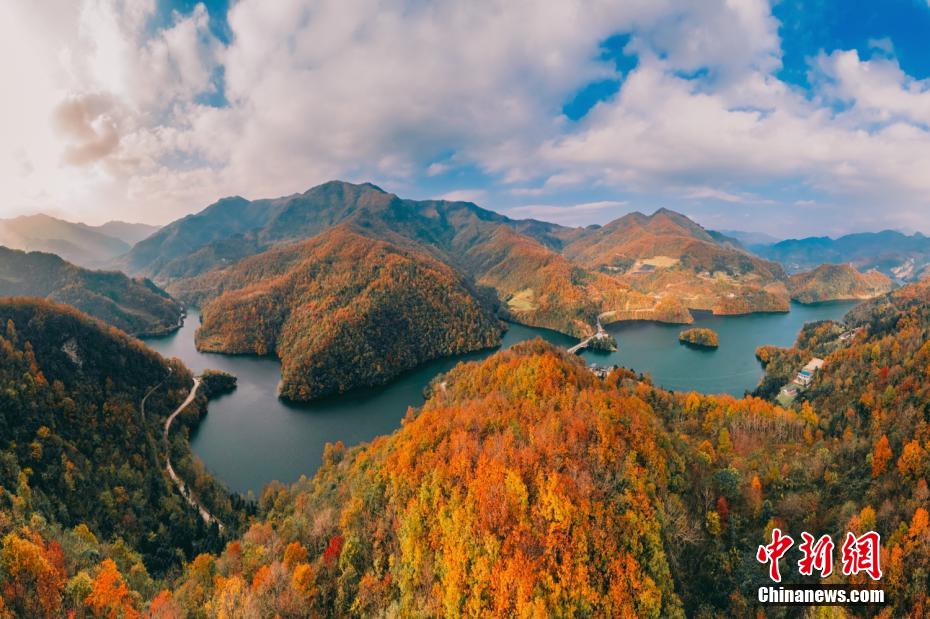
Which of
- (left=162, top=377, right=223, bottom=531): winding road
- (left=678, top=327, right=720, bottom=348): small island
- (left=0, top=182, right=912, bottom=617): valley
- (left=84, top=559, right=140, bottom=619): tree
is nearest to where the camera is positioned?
(left=84, top=559, right=140, bottom=619): tree

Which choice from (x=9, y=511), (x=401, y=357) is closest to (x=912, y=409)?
(x=9, y=511)

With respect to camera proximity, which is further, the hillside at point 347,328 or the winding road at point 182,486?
Answer: the hillside at point 347,328

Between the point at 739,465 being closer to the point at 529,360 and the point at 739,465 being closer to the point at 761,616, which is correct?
the point at 761,616

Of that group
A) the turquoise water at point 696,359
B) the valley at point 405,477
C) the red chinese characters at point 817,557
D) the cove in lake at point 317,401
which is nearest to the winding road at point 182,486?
the valley at point 405,477

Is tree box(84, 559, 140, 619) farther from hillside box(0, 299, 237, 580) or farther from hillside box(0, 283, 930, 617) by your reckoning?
hillside box(0, 299, 237, 580)

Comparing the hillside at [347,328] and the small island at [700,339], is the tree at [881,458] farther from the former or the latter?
the small island at [700,339]

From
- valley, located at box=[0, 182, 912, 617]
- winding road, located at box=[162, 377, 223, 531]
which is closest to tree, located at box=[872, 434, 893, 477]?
valley, located at box=[0, 182, 912, 617]
